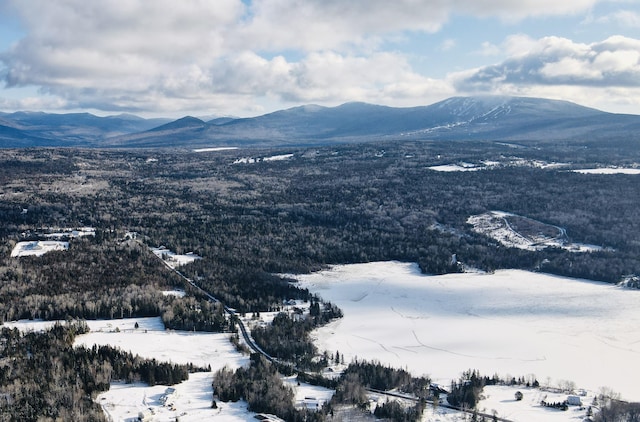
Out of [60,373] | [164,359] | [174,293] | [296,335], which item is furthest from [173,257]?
[60,373]

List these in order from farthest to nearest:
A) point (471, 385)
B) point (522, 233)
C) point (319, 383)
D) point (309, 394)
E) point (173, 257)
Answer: point (522, 233) → point (173, 257) → point (319, 383) → point (471, 385) → point (309, 394)

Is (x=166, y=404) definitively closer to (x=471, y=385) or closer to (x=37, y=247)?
(x=471, y=385)

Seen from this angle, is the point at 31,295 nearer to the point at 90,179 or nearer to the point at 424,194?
the point at 424,194

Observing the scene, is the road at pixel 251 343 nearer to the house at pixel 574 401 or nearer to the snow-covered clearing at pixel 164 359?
the snow-covered clearing at pixel 164 359

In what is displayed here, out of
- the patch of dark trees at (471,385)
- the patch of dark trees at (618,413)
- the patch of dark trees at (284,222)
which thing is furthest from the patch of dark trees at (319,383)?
the patch of dark trees at (284,222)

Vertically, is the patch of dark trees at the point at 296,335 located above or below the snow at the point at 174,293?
below
